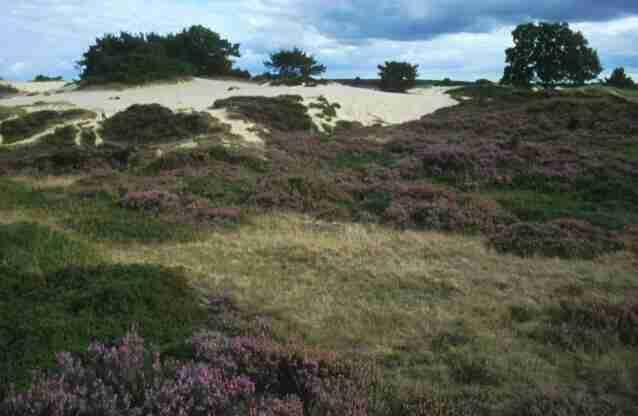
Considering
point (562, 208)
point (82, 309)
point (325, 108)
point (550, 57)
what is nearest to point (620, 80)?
point (550, 57)

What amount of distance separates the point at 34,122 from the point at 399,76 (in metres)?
44.3

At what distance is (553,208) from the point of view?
13258 mm

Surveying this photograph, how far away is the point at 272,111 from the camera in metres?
28.4

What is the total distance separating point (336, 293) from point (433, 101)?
36032mm

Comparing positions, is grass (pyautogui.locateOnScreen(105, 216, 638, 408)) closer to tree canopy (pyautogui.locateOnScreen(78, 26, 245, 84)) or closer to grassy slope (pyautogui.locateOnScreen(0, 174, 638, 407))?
grassy slope (pyautogui.locateOnScreen(0, 174, 638, 407))

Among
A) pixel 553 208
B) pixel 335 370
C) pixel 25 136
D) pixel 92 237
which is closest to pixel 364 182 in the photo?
pixel 553 208

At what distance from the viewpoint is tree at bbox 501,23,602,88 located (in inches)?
2224

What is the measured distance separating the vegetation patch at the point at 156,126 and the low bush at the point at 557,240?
14739 mm

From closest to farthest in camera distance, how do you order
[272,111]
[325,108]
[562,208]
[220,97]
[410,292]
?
[410,292] < [562,208] < [272,111] < [325,108] < [220,97]

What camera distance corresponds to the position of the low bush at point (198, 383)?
418cm

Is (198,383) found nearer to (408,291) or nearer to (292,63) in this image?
(408,291)

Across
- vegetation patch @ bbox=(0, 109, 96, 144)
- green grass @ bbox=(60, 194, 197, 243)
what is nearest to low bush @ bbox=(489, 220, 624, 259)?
green grass @ bbox=(60, 194, 197, 243)

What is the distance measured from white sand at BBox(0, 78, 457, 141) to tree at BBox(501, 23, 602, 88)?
776 inches

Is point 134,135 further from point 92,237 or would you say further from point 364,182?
point 92,237
